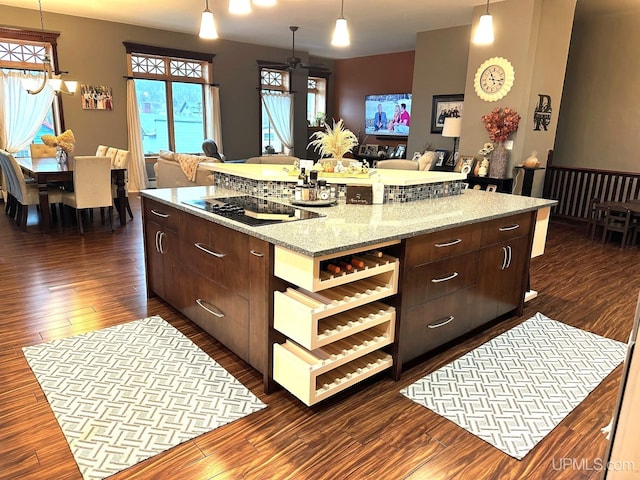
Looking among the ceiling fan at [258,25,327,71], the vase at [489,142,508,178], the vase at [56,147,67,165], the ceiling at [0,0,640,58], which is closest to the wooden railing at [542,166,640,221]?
the vase at [489,142,508,178]

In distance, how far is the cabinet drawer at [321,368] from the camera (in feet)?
6.84

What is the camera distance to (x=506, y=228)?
2986mm

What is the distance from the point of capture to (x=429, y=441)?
2.02 meters

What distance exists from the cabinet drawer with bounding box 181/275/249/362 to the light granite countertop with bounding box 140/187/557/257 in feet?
1.40

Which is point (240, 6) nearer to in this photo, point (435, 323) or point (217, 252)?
point (217, 252)

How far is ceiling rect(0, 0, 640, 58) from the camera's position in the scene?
6195mm

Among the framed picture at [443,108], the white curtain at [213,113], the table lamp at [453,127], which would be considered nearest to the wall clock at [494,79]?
the table lamp at [453,127]

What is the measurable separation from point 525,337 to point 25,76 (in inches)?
315

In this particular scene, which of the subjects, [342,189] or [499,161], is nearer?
[342,189]

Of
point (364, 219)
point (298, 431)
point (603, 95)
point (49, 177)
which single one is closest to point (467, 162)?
point (603, 95)

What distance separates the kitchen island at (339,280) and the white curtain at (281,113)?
741 cm

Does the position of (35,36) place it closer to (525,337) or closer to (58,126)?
(58,126)

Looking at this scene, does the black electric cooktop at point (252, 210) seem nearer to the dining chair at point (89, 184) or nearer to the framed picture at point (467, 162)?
the dining chair at point (89, 184)

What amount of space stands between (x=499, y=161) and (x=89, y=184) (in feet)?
16.8
